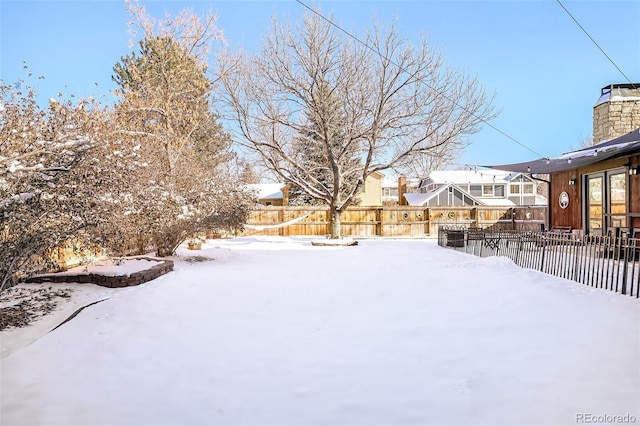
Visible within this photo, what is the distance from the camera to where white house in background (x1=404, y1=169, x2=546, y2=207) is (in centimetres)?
2594

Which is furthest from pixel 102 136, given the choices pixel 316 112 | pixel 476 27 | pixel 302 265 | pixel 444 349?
pixel 476 27

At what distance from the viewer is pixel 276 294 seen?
5207 mm

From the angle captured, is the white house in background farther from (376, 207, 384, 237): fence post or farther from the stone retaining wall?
the stone retaining wall

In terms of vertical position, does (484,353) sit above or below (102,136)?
below

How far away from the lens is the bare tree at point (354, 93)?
512 inches

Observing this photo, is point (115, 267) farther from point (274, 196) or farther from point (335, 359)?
point (274, 196)

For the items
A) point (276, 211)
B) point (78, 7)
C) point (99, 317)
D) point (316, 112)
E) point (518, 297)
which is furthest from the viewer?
point (276, 211)

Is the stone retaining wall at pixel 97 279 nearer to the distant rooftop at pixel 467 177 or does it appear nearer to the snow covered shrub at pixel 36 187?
the snow covered shrub at pixel 36 187

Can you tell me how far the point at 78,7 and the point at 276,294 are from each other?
6830mm

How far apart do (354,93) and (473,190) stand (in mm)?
18779

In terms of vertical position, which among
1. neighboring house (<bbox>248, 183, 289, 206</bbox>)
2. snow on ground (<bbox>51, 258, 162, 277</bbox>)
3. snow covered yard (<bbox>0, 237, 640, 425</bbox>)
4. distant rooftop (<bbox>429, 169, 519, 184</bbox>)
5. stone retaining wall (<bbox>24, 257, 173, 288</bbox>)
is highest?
distant rooftop (<bbox>429, 169, 519, 184</bbox>)

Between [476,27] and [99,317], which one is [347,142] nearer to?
[476,27]

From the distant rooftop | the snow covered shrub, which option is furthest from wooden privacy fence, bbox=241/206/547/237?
the snow covered shrub

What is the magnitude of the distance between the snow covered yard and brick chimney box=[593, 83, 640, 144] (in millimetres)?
11145
